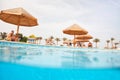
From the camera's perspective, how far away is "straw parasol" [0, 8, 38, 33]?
1048 cm

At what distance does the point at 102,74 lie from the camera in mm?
14422

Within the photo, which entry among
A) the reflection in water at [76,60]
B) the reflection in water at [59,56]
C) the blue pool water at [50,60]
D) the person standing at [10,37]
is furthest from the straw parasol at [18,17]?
the reflection in water at [76,60]

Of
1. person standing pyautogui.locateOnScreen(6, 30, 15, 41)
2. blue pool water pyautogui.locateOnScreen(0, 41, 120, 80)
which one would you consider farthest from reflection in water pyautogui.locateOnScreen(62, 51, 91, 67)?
person standing pyautogui.locateOnScreen(6, 30, 15, 41)

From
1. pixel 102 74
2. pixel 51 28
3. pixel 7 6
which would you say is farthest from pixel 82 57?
pixel 51 28

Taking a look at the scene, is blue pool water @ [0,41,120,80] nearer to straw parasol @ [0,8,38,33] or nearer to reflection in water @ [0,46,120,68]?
reflection in water @ [0,46,120,68]

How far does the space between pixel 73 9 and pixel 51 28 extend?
6146 millimetres

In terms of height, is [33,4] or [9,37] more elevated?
[33,4]

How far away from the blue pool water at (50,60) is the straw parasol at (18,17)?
1.98 m

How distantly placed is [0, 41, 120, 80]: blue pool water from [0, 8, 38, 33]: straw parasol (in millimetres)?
1977

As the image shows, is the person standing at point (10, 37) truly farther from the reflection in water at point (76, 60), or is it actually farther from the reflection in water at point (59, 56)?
the reflection in water at point (76, 60)

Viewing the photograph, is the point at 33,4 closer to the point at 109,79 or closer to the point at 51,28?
the point at 51,28

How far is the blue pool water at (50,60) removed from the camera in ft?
33.3

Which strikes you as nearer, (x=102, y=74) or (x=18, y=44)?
(x=18, y=44)

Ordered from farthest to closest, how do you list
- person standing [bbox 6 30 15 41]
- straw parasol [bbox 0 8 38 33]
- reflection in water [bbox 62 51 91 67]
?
reflection in water [bbox 62 51 91 67]
person standing [bbox 6 30 15 41]
straw parasol [bbox 0 8 38 33]
